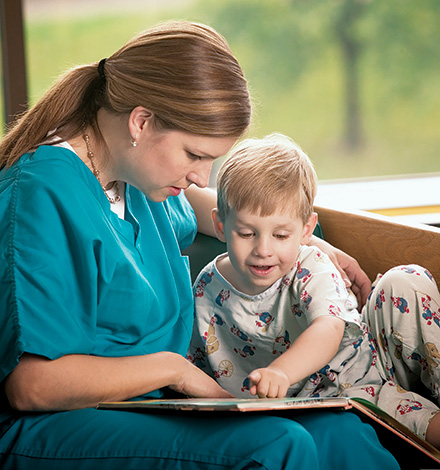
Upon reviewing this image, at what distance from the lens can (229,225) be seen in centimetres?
146

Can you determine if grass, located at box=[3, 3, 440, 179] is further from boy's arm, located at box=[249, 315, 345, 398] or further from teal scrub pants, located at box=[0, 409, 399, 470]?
teal scrub pants, located at box=[0, 409, 399, 470]

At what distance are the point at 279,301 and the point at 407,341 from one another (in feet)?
0.92

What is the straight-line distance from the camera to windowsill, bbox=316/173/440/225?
9.18 feet

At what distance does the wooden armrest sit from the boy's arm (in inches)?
14.8

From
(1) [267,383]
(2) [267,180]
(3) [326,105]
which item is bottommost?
(3) [326,105]

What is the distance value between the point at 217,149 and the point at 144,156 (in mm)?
133

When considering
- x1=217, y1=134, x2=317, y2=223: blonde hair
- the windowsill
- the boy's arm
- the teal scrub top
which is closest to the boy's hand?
the boy's arm

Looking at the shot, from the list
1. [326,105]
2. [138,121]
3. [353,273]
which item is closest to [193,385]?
[138,121]

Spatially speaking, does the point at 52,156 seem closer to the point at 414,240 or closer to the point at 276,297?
the point at 276,297

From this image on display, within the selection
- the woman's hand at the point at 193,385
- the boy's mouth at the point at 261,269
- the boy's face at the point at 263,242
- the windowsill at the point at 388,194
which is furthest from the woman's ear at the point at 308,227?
the windowsill at the point at 388,194

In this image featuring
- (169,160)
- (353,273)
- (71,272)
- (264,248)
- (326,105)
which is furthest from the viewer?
(326,105)

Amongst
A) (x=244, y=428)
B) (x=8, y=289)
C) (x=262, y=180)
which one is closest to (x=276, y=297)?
(x=262, y=180)

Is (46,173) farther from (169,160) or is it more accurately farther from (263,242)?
(263,242)

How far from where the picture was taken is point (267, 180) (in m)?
1.41
